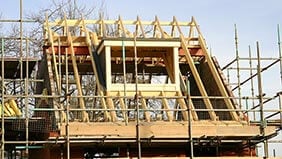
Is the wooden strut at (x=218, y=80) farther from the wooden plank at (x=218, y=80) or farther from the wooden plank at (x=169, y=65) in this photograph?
the wooden plank at (x=169, y=65)

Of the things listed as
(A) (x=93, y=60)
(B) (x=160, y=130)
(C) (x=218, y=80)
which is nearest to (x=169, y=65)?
(C) (x=218, y=80)

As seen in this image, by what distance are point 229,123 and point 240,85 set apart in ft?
13.2

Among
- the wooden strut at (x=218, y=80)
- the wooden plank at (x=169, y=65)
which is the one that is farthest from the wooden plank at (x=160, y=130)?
the wooden plank at (x=169, y=65)

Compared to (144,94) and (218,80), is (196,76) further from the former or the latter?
(144,94)

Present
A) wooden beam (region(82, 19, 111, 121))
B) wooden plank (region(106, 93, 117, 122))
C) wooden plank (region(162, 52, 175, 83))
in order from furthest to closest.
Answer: wooden plank (region(162, 52, 175, 83))
wooden beam (region(82, 19, 111, 121))
wooden plank (region(106, 93, 117, 122))

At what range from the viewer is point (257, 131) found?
2231 cm

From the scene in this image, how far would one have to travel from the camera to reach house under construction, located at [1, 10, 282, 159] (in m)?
21.5

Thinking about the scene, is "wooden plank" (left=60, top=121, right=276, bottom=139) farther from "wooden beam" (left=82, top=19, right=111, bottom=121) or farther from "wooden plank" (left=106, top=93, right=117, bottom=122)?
"wooden beam" (left=82, top=19, right=111, bottom=121)

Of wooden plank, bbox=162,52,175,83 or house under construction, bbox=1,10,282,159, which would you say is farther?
wooden plank, bbox=162,52,175,83

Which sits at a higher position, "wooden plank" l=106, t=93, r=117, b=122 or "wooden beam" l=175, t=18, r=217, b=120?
"wooden beam" l=175, t=18, r=217, b=120

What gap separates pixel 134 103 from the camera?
82.0 ft

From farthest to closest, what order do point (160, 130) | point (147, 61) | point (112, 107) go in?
1. point (147, 61)
2. point (112, 107)
3. point (160, 130)

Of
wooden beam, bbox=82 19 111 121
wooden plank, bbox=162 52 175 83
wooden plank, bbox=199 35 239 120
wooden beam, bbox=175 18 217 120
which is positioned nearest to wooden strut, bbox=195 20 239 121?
wooden plank, bbox=199 35 239 120

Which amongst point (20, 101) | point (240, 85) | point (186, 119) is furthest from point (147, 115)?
point (20, 101)
